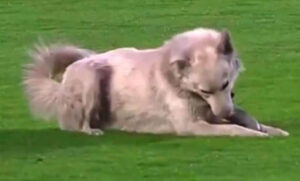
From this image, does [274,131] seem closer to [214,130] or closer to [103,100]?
[214,130]

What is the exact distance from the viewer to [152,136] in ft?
39.9

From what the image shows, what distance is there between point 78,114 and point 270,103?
2387 millimetres

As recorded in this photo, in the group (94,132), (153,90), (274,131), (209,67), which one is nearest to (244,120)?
(274,131)

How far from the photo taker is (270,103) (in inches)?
558

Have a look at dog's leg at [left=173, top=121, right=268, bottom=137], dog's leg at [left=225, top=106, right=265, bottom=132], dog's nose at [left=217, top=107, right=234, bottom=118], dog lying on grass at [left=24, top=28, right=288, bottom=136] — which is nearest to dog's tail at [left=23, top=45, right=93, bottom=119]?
dog lying on grass at [left=24, top=28, right=288, bottom=136]

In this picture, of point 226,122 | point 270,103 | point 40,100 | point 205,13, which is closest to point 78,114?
point 40,100

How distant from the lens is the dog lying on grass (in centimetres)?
1184

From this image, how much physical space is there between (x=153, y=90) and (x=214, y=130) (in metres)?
0.75

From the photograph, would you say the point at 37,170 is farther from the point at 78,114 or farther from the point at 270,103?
the point at 270,103

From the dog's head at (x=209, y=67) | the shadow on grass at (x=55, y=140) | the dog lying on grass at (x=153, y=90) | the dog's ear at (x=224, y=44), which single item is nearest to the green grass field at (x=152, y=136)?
the shadow on grass at (x=55, y=140)

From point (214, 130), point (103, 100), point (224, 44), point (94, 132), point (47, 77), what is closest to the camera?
point (224, 44)

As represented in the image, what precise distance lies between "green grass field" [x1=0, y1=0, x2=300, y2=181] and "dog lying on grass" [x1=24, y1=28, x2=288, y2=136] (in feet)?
0.80

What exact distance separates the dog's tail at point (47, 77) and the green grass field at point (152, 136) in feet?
0.69

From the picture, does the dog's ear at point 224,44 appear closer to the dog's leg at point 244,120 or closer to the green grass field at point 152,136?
the dog's leg at point 244,120
